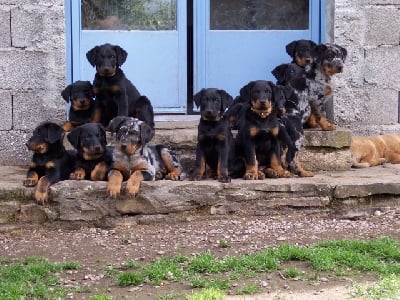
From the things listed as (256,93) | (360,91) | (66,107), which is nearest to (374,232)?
(256,93)

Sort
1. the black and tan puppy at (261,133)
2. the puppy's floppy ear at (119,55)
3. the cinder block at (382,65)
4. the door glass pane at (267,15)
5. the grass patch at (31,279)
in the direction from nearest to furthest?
1. the grass patch at (31,279)
2. the black and tan puppy at (261,133)
3. the puppy's floppy ear at (119,55)
4. the cinder block at (382,65)
5. the door glass pane at (267,15)

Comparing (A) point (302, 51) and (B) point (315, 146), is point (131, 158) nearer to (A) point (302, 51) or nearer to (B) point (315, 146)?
(B) point (315, 146)

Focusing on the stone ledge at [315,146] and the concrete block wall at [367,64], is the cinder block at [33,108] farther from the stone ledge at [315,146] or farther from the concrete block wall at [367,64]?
the concrete block wall at [367,64]

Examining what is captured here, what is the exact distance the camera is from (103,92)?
25.1 ft

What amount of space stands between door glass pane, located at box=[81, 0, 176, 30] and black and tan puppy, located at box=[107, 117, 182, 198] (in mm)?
1942

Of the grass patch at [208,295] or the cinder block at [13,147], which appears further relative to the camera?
the cinder block at [13,147]

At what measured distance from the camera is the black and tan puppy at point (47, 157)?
22.4ft

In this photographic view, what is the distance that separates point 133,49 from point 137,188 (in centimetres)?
245

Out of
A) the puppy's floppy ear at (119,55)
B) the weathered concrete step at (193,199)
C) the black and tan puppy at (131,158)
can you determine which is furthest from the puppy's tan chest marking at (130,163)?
the puppy's floppy ear at (119,55)

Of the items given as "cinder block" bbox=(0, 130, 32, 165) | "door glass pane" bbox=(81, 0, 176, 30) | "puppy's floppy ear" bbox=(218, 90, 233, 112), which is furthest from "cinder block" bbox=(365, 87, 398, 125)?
"cinder block" bbox=(0, 130, 32, 165)

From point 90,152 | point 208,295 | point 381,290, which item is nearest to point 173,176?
point 90,152

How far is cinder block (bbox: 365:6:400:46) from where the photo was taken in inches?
332

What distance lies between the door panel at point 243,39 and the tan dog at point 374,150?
127 cm

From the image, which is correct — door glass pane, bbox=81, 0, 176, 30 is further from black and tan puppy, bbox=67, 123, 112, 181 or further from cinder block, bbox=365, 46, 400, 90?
cinder block, bbox=365, 46, 400, 90
